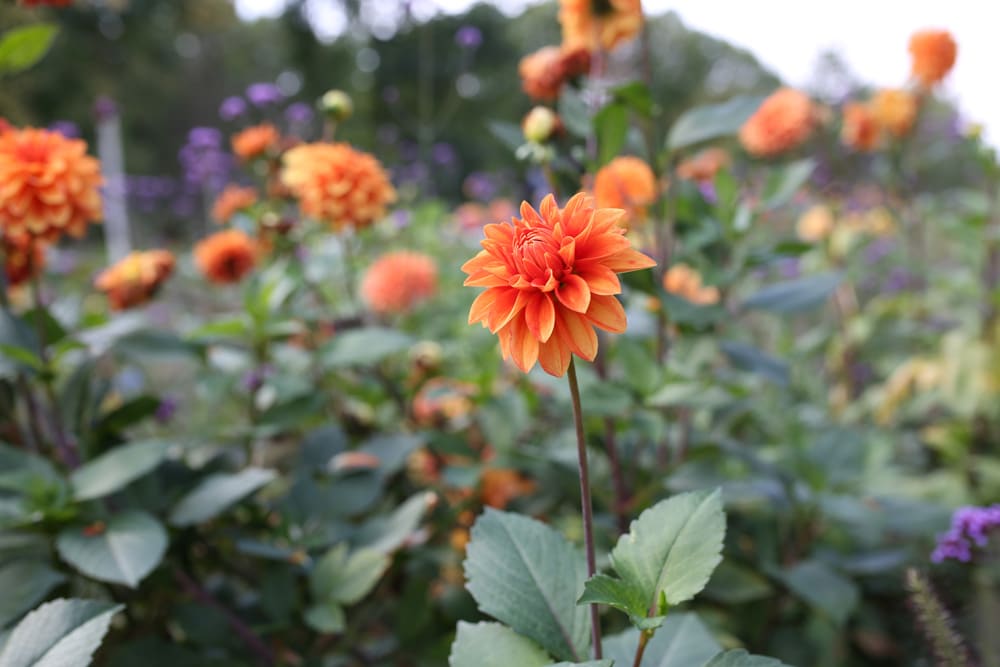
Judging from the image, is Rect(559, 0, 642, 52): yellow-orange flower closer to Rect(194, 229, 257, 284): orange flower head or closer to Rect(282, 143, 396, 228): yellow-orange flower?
Rect(282, 143, 396, 228): yellow-orange flower

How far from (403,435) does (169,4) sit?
459 inches

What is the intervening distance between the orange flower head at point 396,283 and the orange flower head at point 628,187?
0.68 metres

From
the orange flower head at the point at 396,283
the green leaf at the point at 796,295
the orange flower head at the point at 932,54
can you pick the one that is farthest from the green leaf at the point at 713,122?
the orange flower head at the point at 932,54

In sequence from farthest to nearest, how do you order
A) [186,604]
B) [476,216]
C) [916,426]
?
[476,216]
[916,426]
[186,604]

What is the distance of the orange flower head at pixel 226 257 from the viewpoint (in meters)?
1.40

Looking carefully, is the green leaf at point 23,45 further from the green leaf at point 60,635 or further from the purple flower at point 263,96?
the green leaf at point 60,635

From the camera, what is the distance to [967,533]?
27.0 inches

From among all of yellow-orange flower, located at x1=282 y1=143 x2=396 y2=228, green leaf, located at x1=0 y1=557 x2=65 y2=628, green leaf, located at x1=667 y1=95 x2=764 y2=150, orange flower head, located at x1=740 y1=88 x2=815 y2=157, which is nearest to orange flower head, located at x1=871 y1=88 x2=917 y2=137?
orange flower head, located at x1=740 y1=88 x2=815 y2=157

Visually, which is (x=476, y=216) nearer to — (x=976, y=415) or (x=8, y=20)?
(x=8, y=20)

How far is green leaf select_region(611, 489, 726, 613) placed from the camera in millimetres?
488

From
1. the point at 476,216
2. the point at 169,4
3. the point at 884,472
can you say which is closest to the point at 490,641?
the point at 884,472

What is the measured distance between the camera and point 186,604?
92 centimetres

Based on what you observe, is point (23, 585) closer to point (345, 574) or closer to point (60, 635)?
point (60, 635)

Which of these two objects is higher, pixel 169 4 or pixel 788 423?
pixel 169 4
